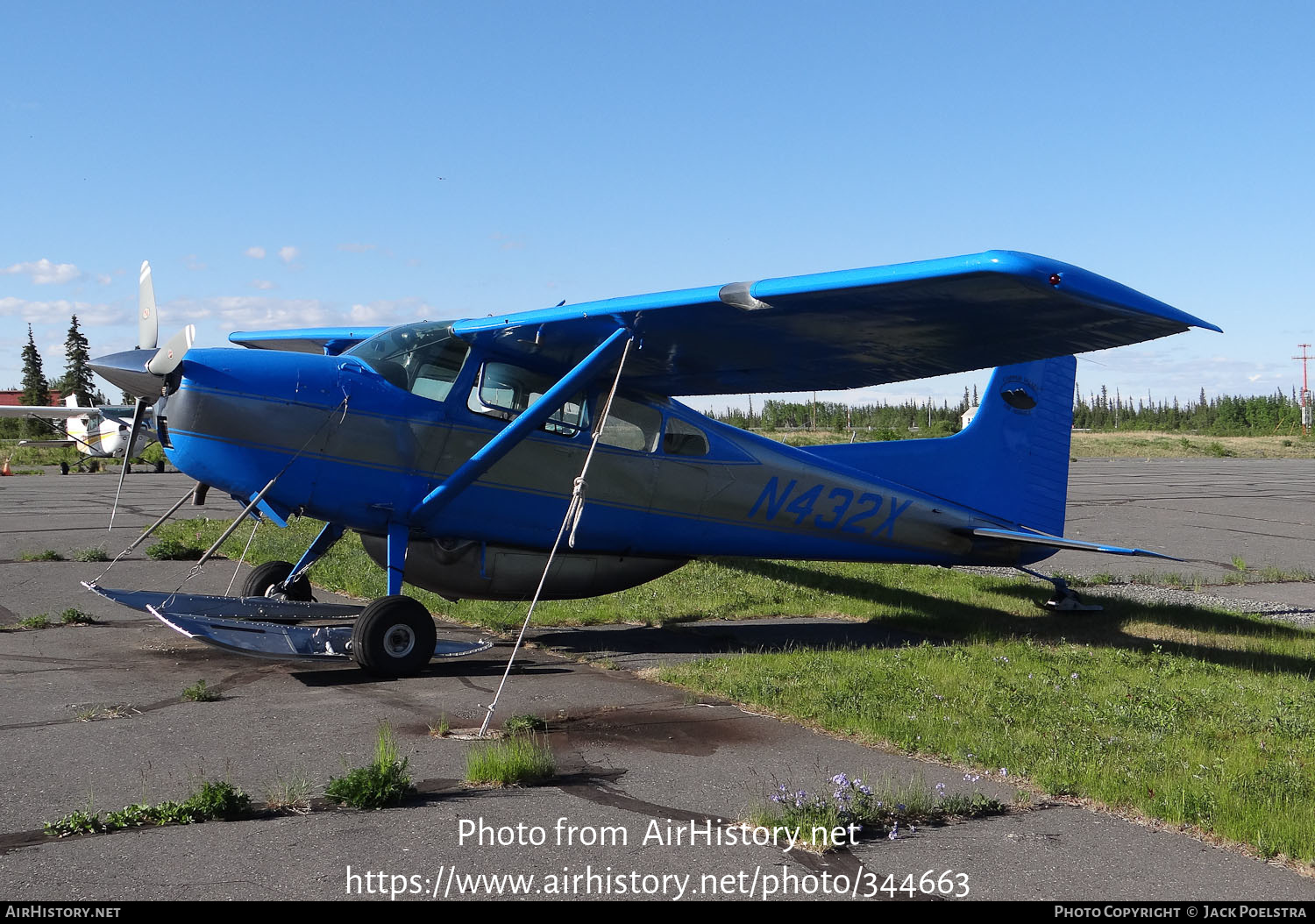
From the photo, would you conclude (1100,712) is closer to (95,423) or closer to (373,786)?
(373,786)

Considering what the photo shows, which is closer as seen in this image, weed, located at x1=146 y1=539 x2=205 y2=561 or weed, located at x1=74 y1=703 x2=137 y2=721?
weed, located at x1=74 y1=703 x2=137 y2=721

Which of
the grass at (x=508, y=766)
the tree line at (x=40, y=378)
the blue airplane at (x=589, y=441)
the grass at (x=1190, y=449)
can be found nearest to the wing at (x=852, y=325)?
the blue airplane at (x=589, y=441)

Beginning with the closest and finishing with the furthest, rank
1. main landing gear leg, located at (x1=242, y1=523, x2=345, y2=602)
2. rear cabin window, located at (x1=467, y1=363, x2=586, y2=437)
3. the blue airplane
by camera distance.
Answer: the blue airplane, rear cabin window, located at (x1=467, y1=363, x2=586, y2=437), main landing gear leg, located at (x1=242, y1=523, x2=345, y2=602)

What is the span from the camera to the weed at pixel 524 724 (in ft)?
20.2

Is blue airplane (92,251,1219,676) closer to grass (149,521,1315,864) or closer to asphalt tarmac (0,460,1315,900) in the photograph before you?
asphalt tarmac (0,460,1315,900)

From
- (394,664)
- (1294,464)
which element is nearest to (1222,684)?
(394,664)

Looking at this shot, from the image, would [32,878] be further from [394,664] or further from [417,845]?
[394,664]

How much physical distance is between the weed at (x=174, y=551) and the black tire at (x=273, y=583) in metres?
5.52

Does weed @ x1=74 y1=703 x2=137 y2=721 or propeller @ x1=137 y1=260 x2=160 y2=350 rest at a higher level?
propeller @ x1=137 y1=260 x2=160 y2=350

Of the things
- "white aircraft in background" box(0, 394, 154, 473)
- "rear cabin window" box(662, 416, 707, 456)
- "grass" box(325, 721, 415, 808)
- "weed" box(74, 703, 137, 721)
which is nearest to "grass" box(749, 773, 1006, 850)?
"grass" box(325, 721, 415, 808)

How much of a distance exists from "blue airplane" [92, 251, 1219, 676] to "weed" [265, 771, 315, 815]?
9.07ft

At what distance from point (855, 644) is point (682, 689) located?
285 centimetres

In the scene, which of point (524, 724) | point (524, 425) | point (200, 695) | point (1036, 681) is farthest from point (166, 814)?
point (1036, 681)

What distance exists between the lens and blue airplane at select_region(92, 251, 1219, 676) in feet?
24.6
